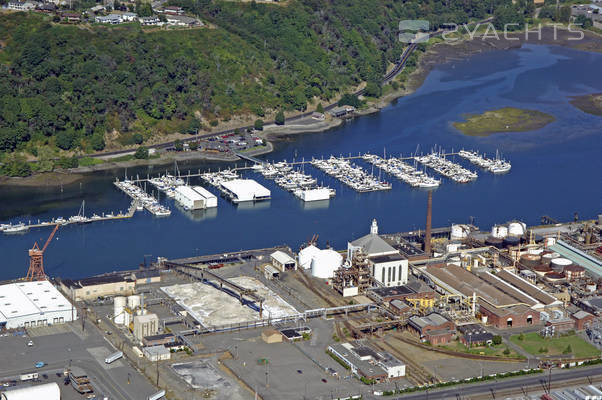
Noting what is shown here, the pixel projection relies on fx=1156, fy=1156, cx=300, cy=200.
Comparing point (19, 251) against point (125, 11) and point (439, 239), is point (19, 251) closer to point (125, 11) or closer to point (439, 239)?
point (439, 239)

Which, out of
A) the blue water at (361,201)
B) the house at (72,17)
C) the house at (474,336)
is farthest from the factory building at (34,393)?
the house at (72,17)

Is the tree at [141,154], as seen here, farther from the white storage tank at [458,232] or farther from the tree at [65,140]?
the white storage tank at [458,232]

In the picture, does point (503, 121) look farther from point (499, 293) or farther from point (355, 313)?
point (355, 313)

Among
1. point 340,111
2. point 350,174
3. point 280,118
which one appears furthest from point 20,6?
point 350,174

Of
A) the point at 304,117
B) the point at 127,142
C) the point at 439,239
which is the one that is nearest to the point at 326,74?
the point at 304,117

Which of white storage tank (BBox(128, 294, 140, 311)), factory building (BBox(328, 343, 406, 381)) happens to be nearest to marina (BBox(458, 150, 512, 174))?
factory building (BBox(328, 343, 406, 381))
